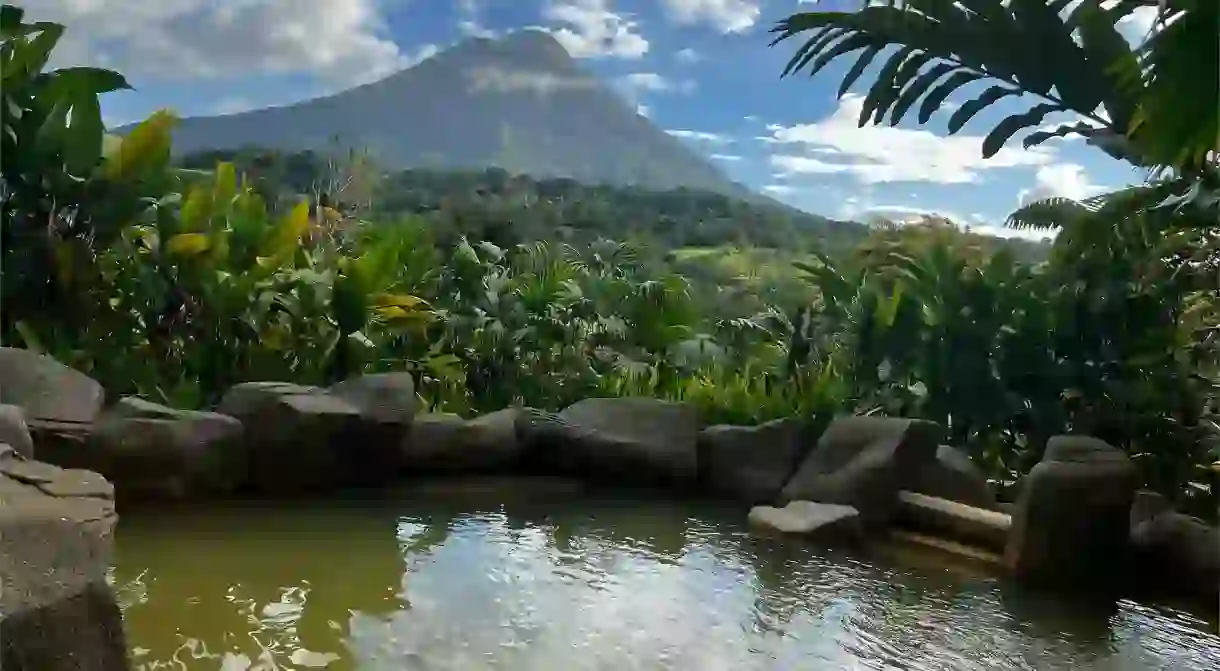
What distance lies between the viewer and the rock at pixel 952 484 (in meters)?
3.67

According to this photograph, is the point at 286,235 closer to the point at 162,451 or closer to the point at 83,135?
the point at 83,135

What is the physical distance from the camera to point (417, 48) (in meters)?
6.38

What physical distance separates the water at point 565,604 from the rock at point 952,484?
1.51ft

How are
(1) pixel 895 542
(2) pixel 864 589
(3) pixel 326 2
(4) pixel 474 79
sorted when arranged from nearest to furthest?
(2) pixel 864 589
(1) pixel 895 542
(3) pixel 326 2
(4) pixel 474 79

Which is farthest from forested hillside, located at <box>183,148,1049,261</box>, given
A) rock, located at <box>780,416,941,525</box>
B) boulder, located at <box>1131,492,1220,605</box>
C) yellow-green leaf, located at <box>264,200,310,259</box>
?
boulder, located at <box>1131,492,1220,605</box>

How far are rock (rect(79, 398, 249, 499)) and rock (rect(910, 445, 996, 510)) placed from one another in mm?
2586

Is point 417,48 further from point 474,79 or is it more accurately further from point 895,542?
point 895,542

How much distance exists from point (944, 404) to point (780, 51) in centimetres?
310

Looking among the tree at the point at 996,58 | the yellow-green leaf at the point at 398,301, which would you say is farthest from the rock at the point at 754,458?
the yellow-green leaf at the point at 398,301

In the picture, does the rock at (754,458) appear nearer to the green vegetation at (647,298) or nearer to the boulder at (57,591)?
the green vegetation at (647,298)

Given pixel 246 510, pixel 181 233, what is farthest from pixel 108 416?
pixel 181 233

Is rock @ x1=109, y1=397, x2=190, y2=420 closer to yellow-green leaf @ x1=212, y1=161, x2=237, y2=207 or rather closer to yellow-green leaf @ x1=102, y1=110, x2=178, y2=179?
yellow-green leaf @ x1=102, y1=110, x2=178, y2=179

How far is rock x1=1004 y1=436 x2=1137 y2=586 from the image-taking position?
293 centimetres

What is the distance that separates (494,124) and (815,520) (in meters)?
4.98
